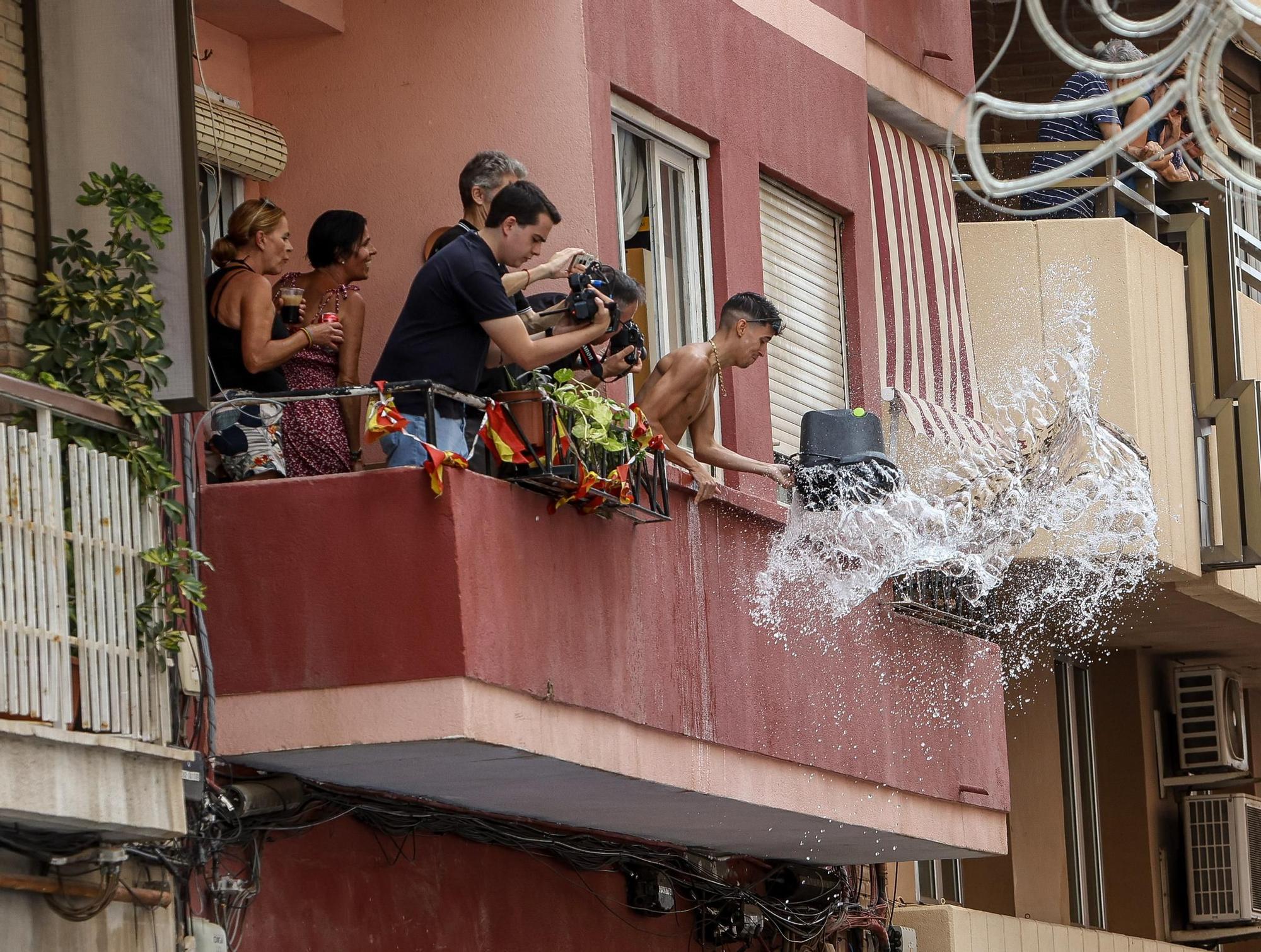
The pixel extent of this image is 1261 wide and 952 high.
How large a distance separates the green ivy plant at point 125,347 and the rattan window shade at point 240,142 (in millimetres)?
1866

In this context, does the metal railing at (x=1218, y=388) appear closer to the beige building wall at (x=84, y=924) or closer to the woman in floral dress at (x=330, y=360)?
the woman in floral dress at (x=330, y=360)

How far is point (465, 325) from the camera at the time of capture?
417 inches

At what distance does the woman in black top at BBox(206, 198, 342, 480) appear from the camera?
10.6 m

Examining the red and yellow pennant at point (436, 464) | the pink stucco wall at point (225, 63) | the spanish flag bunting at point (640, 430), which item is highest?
the pink stucco wall at point (225, 63)

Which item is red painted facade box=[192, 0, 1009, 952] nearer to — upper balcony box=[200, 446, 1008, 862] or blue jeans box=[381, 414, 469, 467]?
upper balcony box=[200, 446, 1008, 862]

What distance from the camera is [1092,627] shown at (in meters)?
19.5

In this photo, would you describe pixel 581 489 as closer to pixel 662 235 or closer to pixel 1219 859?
pixel 662 235

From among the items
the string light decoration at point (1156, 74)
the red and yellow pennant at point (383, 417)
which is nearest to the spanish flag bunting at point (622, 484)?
the red and yellow pennant at point (383, 417)

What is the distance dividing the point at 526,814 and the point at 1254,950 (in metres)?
11.3

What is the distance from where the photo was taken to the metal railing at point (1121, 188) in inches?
652

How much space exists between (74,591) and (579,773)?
9.05ft

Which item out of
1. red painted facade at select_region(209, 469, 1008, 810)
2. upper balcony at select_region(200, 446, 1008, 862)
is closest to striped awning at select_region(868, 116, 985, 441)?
upper balcony at select_region(200, 446, 1008, 862)

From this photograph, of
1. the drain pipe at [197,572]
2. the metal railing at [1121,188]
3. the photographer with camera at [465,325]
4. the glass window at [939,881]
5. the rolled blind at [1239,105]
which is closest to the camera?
the drain pipe at [197,572]

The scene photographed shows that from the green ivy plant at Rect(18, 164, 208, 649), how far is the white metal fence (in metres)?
0.09
